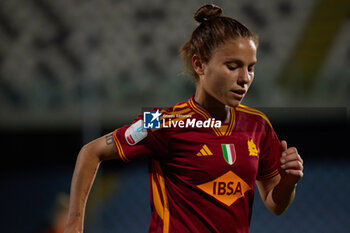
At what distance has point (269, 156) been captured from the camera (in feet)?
4.09

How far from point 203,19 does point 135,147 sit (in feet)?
1.43

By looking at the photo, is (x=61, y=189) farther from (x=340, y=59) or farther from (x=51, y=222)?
(x=340, y=59)

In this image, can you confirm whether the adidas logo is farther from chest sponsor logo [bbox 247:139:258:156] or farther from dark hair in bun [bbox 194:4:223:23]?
dark hair in bun [bbox 194:4:223:23]

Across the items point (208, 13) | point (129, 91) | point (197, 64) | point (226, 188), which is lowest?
point (226, 188)

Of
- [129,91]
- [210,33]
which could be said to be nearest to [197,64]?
[210,33]

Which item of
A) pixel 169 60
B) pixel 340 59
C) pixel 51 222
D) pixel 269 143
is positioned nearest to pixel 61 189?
pixel 51 222

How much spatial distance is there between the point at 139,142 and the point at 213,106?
25 cm

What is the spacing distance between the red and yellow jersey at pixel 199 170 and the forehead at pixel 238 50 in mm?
197

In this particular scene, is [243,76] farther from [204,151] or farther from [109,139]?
[109,139]

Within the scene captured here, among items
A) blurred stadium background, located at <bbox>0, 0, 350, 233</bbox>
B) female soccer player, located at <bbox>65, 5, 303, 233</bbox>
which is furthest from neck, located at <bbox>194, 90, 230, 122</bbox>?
blurred stadium background, located at <bbox>0, 0, 350, 233</bbox>

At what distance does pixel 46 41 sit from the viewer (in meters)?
4.04

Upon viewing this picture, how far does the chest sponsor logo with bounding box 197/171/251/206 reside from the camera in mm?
1123

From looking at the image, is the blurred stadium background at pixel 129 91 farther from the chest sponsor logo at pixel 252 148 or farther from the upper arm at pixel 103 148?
the chest sponsor logo at pixel 252 148

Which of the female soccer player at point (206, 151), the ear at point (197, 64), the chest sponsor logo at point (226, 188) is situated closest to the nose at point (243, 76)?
the female soccer player at point (206, 151)
